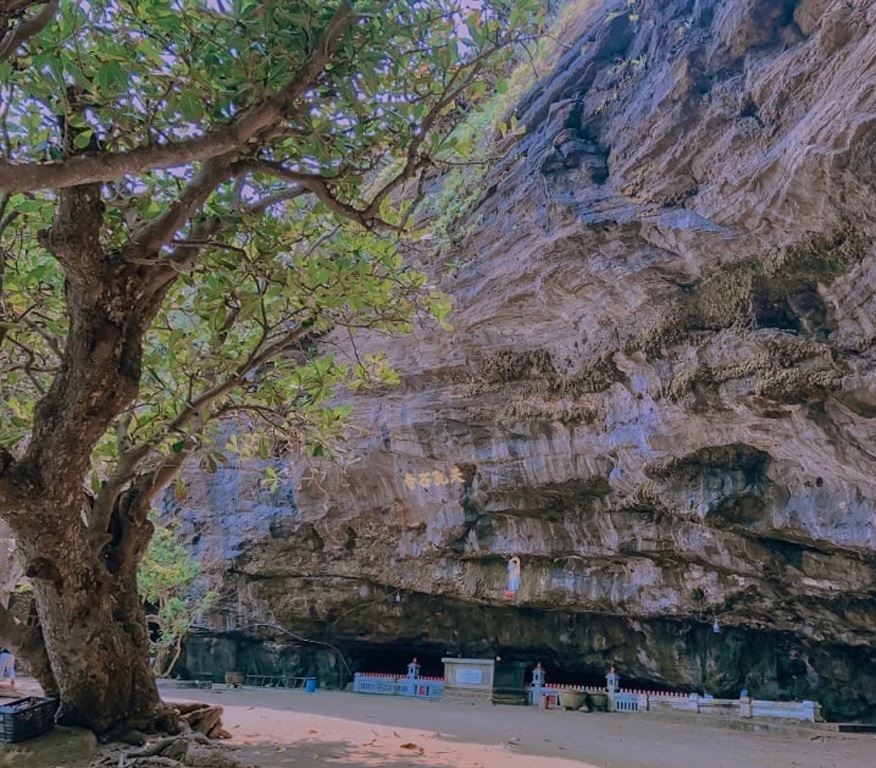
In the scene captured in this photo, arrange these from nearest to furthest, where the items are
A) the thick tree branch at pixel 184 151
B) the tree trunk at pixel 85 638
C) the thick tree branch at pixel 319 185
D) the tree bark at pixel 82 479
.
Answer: the thick tree branch at pixel 184 151
the thick tree branch at pixel 319 185
the tree bark at pixel 82 479
the tree trunk at pixel 85 638

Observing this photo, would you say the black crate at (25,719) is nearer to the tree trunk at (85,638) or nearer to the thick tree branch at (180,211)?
the tree trunk at (85,638)

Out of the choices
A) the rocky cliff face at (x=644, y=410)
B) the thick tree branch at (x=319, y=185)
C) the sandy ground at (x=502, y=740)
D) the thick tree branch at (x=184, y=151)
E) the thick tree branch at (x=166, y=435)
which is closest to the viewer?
the thick tree branch at (x=184, y=151)

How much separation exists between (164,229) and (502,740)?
17.2 feet

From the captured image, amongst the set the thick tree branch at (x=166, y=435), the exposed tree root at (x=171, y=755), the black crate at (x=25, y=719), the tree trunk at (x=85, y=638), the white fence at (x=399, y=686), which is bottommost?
the white fence at (x=399, y=686)

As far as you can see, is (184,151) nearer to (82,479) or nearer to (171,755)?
(82,479)

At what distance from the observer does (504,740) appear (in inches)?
239

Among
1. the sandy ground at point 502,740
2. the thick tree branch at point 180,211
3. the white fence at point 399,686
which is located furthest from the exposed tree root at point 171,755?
the white fence at point 399,686

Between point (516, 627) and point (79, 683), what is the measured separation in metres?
11.0

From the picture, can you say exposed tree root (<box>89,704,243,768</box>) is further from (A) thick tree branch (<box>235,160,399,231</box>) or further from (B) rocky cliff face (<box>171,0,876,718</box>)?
(B) rocky cliff face (<box>171,0,876,718</box>)

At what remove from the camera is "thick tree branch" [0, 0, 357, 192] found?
2.49m

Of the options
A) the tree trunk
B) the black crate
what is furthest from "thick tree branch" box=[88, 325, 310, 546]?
the black crate

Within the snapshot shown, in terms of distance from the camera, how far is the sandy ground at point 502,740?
4.47 meters

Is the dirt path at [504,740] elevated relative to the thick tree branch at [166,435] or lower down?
lower down

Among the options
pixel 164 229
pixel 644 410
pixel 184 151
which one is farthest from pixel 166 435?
pixel 644 410
